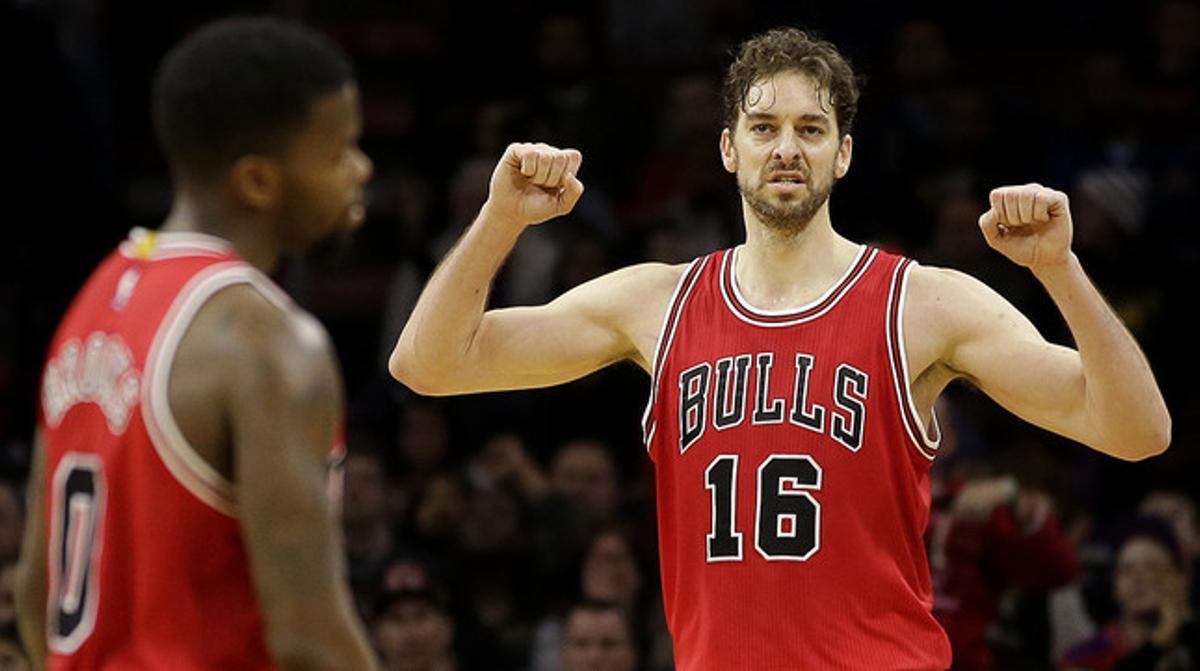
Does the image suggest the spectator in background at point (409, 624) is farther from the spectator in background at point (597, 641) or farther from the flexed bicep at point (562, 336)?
the flexed bicep at point (562, 336)

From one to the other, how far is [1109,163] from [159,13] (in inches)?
232

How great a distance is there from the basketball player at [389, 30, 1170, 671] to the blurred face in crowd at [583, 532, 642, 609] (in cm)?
377

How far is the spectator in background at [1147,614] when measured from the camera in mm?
8469

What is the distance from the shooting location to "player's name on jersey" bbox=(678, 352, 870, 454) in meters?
5.58

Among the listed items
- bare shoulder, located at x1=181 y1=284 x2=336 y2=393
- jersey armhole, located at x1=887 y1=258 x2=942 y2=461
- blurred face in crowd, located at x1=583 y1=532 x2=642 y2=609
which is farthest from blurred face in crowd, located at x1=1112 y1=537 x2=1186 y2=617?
bare shoulder, located at x1=181 y1=284 x2=336 y2=393

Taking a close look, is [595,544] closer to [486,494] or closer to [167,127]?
[486,494]

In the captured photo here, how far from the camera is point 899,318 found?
5.67m

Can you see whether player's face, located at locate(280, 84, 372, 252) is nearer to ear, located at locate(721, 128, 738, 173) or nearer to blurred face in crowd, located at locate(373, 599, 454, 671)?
ear, located at locate(721, 128, 738, 173)

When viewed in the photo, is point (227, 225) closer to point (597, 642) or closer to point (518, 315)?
point (518, 315)

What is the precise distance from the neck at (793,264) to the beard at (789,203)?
0.03m

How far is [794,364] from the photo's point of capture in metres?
5.68

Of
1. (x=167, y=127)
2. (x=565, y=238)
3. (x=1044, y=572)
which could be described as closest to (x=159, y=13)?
(x=565, y=238)

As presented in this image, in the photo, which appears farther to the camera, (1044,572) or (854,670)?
(1044,572)

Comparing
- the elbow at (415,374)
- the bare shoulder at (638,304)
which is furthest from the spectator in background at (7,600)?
the bare shoulder at (638,304)
